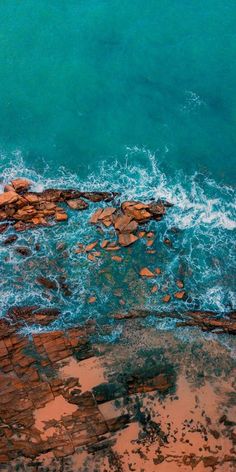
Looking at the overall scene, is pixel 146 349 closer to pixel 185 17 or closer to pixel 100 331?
pixel 100 331

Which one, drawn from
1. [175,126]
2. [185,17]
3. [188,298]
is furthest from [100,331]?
[185,17]

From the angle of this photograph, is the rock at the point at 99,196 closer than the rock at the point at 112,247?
No

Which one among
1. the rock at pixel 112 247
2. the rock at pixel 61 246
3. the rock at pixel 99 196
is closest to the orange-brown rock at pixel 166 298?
the rock at pixel 112 247

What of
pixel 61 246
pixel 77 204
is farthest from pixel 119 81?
pixel 61 246

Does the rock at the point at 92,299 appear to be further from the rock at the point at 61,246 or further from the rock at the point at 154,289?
the rock at the point at 61,246

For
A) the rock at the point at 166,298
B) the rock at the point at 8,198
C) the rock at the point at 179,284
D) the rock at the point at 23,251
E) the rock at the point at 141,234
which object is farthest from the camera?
the rock at the point at 8,198

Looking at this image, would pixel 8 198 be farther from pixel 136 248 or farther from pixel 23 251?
pixel 136 248
